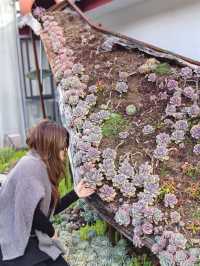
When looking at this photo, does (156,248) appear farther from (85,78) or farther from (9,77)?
(9,77)

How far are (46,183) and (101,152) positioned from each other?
0.59 metres

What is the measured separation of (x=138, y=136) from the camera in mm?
2945

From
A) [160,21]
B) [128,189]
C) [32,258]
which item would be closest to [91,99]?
[128,189]

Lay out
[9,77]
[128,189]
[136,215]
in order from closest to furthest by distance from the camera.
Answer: [136,215] → [128,189] → [9,77]

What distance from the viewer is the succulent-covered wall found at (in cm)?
246

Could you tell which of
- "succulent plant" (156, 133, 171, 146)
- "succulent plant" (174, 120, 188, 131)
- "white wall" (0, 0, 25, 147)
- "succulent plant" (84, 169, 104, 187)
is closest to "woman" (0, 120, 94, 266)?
"succulent plant" (84, 169, 104, 187)

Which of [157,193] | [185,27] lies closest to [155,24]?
[185,27]

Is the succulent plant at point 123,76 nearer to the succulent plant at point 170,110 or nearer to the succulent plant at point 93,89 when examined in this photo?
the succulent plant at point 93,89

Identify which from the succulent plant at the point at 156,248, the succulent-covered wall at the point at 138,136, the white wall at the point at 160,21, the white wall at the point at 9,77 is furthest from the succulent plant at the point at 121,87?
the white wall at the point at 9,77

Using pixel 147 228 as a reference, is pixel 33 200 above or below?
above

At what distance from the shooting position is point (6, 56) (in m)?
7.50

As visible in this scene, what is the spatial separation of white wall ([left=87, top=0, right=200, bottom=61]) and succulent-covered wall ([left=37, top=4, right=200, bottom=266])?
101 centimetres

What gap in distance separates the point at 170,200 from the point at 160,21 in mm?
2858

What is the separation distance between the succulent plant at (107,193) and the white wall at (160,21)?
6.96 feet
